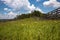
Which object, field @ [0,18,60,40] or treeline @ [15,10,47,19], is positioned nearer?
field @ [0,18,60,40]

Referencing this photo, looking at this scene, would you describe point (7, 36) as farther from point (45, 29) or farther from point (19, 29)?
point (45, 29)

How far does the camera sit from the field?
4.12 m

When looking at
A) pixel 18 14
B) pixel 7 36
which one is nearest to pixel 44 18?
pixel 18 14

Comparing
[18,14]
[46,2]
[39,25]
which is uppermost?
[46,2]

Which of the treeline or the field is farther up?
the treeline

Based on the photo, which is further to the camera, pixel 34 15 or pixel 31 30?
pixel 34 15

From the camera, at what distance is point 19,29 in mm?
4305

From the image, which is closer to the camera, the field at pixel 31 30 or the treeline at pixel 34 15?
the field at pixel 31 30

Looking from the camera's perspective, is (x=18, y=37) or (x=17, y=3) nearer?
(x=18, y=37)

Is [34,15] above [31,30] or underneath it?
above

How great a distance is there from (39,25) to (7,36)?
927 millimetres

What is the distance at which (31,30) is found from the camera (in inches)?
167

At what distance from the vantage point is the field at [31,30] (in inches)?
162

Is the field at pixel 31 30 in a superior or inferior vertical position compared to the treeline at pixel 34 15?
inferior
